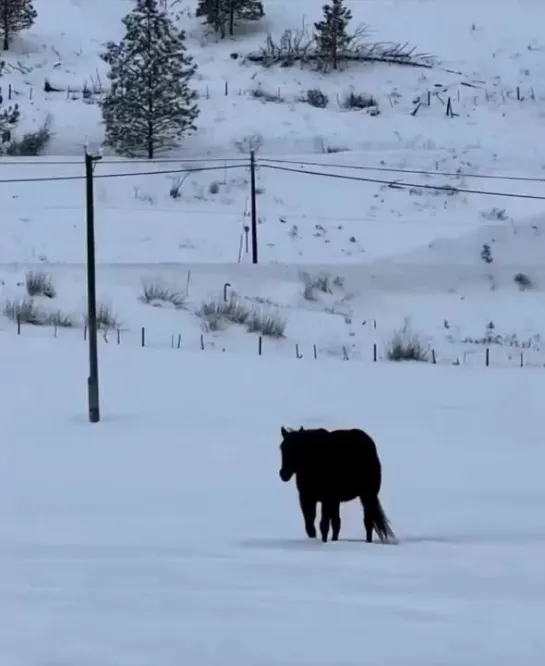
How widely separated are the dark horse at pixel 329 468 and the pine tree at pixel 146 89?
3151 centimetres

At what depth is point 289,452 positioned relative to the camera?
7117mm

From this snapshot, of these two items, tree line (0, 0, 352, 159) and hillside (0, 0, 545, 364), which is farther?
tree line (0, 0, 352, 159)

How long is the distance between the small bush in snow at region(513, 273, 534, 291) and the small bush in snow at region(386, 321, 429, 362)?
5.62 meters

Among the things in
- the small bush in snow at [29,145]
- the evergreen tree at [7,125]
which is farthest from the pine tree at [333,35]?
the evergreen tree at [7,125]

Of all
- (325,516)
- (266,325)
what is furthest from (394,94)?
(325,516)

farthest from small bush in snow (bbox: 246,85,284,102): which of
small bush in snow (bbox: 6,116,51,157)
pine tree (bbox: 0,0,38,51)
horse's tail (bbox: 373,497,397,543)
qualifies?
horse's tail (bbox: 373,497,397,543)

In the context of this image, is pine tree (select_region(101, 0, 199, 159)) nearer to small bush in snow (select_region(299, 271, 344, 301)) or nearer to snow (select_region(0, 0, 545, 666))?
snow (select_region(0, 0, 545, 666))

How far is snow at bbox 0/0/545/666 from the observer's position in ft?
15.8

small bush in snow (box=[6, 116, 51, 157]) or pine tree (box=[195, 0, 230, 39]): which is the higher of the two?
pine tree (box=[195, 0, 230, 39])

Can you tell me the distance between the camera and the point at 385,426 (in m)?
15.6

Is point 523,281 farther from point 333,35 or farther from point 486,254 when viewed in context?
point 333,35

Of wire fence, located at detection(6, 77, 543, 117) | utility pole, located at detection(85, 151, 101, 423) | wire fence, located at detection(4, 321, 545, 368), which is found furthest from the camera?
wire fence, located at detection(6, 77, 543, 117)

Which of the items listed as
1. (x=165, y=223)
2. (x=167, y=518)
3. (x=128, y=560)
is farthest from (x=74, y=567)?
(x=165, y=223)

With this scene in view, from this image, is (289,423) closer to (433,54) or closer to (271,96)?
(271,96)
